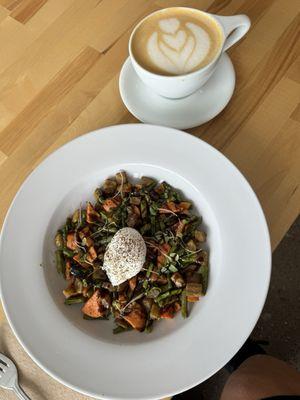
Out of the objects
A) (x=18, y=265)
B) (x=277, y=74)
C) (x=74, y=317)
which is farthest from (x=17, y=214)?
(x=277, y=74)

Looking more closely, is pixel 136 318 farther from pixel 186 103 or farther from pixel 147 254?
pixel 186 103

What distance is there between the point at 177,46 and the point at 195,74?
76 millimetres

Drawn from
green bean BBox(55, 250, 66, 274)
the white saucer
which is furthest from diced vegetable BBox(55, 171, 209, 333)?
the white saucer

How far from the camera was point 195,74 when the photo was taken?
66 cm

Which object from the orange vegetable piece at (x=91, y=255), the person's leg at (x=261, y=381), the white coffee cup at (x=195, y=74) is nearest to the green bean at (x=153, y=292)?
the orange vegetable piece at (x=91, y=255)

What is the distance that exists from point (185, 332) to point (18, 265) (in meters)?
0.28

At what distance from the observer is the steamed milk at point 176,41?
0.69 m

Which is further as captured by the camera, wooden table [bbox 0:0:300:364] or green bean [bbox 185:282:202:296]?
wooden table [bbox 0:0:300:364]

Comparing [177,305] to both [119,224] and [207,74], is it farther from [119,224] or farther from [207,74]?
[207,74]

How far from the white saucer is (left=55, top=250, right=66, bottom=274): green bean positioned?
0.28 metres

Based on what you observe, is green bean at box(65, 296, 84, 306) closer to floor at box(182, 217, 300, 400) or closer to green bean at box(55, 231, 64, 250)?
green bean at box(55, 231, 64, 250)

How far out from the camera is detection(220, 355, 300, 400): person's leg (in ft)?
3.10

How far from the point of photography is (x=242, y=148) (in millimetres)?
751

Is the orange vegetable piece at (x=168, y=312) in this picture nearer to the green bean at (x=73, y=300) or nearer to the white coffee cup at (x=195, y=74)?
the green bean at (x=73, y=300)
